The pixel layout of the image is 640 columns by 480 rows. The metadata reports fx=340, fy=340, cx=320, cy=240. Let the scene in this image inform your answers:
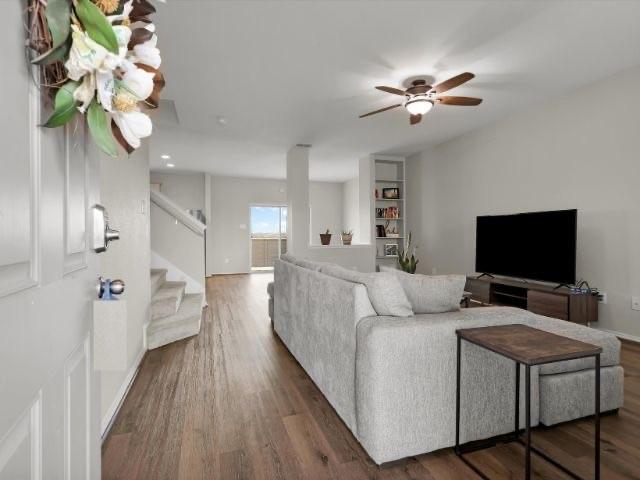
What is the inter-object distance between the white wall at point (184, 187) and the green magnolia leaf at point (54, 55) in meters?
8.17

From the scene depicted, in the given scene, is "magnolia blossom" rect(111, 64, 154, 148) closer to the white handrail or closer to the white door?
the white door

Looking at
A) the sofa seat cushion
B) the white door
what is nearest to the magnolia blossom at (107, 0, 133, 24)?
the white door

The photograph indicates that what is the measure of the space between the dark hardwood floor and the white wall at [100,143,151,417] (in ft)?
0.66

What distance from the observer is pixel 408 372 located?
5.08 feet

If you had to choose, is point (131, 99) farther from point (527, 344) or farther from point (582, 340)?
point (582, 340)

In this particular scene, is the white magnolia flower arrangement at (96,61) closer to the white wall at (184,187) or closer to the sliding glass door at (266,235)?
the white wall at (184,187)

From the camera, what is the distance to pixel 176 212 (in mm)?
4742

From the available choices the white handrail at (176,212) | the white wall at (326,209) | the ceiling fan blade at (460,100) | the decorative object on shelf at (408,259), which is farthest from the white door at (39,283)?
the white wall at (326,209)

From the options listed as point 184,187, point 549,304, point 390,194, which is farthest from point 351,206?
point 549,304

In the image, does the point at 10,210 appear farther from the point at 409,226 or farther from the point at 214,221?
the point at 214,221

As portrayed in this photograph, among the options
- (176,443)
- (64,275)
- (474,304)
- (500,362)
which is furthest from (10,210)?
(474,304)

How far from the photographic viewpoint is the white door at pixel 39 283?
0.47m

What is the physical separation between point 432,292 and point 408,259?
4169 mm

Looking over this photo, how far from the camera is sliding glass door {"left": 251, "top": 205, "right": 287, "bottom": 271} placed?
9.07m
